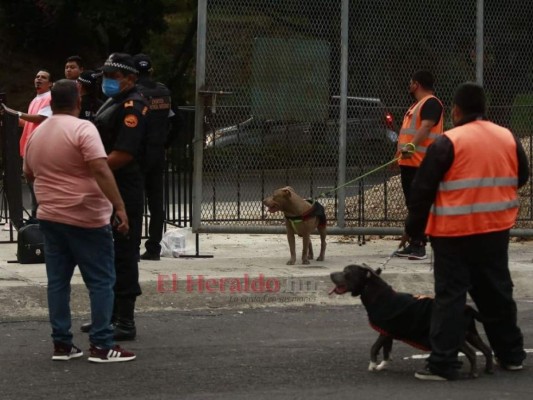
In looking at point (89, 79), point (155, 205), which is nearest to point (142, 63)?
point (89, 79)

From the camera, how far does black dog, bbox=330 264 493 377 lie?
712cm

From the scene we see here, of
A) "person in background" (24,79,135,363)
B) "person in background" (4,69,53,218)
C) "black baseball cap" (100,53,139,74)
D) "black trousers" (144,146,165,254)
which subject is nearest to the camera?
"person in background" (24,79,135,363)

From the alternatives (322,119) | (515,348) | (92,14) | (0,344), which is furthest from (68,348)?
(92,14)

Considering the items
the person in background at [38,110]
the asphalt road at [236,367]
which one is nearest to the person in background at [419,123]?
the asphalt road at [236,367]

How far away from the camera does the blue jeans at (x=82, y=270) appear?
7363 millimetres

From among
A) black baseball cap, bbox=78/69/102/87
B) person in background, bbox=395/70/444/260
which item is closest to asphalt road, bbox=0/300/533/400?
person in background, bbox=395/70/444/260

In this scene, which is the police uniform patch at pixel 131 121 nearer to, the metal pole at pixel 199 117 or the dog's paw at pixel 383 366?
the dog's paw at pixel 383 366

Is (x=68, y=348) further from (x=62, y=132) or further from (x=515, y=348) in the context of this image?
(x=515, y=348)

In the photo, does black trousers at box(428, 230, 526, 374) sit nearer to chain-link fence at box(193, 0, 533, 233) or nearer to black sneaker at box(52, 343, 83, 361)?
black sneaker at box(52, 343, 83, 361)

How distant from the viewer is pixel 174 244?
11422 mm

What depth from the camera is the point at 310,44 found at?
11.2m

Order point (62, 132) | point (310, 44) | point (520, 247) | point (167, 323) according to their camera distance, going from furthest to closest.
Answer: point (520, 247), point (310, 44), point (167, 323), point (62, 132)

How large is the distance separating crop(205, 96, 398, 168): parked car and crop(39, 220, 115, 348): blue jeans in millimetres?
3767

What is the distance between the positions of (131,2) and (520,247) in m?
18.9
